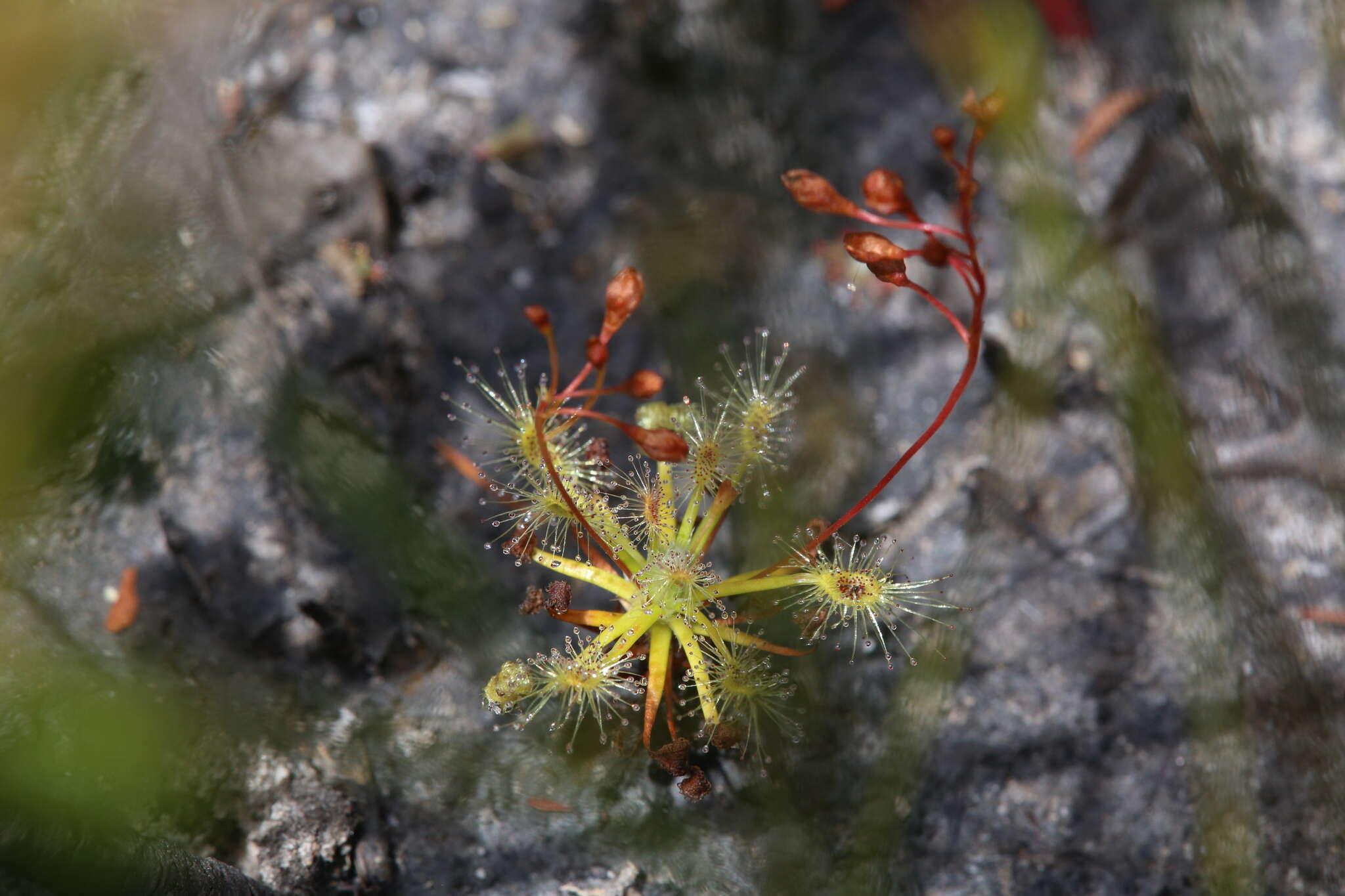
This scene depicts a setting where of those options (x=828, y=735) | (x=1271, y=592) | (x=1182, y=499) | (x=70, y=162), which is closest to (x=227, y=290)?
(x=70, y=162)

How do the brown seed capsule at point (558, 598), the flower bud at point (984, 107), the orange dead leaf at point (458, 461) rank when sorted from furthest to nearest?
the orange dead leaf at point (458, 461) < the brown seed capsule at point (558, 598) < the flower bud at point (984, 107)

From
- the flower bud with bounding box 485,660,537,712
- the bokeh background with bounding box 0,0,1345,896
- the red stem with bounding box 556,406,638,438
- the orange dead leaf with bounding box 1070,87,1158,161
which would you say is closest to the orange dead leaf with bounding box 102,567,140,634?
the bokeh background with bounding box 0,0,1345,896

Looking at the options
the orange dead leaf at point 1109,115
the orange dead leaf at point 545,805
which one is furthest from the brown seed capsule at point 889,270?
the orange dead leaf at point 1109,115

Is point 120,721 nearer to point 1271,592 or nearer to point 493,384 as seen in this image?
point 493,384

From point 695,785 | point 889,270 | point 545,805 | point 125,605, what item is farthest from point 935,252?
point 125,605

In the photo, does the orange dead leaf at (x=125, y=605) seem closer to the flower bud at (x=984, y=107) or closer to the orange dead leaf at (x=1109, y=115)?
the flower bud at (x=984, y=107)

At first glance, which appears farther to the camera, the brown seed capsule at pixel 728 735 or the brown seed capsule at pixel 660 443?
the brown seed capsule at pixel 728 735

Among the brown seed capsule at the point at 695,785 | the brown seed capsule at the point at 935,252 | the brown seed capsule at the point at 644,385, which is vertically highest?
the brown seed capsule at the point at 935,252
